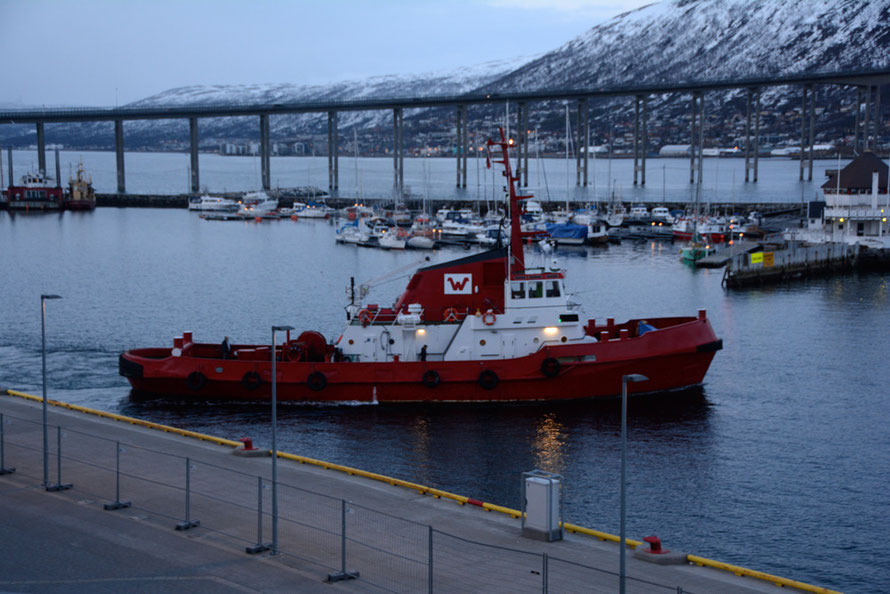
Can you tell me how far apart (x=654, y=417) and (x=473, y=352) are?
576cm

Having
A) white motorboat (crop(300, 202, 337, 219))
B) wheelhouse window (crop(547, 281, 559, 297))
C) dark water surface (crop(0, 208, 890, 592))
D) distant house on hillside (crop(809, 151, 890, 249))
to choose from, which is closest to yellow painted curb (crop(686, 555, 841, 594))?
dark water surface (crop(0, 208, 890, 592))

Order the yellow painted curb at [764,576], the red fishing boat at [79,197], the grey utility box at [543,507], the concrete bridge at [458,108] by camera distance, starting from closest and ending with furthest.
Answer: the yellow painted curb at [764,576]
the grey utility box at [543,507]
the red fishing boat at [79,197]
the concrete bridge at [458,108]

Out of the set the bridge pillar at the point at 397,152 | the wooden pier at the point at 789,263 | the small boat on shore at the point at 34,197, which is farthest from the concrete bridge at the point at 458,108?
the wooden pier at the point at 789,263

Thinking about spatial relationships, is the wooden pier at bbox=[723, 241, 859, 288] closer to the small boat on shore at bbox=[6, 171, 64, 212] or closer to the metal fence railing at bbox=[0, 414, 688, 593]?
the metal fence railing at bbox=[0, 414, 688, 593]

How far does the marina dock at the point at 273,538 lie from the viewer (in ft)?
47.6

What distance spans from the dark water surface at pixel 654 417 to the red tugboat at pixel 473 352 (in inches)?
27.4

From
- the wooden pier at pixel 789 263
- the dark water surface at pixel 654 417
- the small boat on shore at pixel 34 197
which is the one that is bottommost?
the dark water surface at pixel 654 417

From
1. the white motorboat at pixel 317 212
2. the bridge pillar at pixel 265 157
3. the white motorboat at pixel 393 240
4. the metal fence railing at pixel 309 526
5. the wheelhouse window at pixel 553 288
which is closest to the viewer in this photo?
the metal fence railing at pixel 309 526

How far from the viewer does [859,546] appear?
2000 centimetres

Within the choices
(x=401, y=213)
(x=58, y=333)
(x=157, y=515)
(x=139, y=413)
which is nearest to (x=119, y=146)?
(x=401, y=213)

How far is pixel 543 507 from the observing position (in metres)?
16.2

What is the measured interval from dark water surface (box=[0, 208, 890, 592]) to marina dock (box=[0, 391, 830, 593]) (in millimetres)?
4612

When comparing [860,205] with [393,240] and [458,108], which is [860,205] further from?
[458,108]

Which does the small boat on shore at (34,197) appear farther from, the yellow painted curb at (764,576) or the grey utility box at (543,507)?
the yellow painted curb at (764,576)
